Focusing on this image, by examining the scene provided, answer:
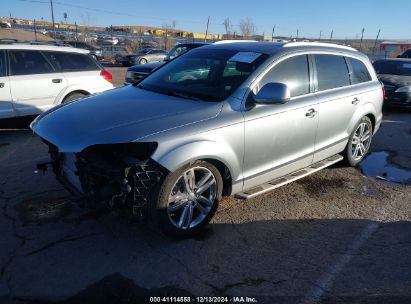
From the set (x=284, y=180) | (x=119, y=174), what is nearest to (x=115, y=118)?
(x=119, y=174)

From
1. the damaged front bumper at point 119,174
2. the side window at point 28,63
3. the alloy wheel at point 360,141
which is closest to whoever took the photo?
the damaged front bumper at point 119,174

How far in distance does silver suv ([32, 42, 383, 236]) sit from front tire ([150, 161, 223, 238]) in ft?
0.03

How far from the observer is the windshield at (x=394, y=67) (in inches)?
468

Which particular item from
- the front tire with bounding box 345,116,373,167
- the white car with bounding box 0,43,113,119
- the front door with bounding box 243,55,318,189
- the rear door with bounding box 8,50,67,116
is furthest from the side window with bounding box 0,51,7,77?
the front tire with bounding box 345,116,373,167

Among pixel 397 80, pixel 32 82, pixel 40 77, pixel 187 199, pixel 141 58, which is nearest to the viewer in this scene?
pixel 187 199

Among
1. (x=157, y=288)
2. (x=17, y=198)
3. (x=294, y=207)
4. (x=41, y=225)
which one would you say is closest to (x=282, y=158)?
(x=294, y=207)

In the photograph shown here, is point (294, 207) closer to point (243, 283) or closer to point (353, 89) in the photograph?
point (243, 283)

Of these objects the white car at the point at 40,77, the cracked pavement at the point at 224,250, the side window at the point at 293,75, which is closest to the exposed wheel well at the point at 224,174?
the cracked pavement at the point at 224,250

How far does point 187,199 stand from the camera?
3.61 m

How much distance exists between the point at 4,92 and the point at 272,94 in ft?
17.3

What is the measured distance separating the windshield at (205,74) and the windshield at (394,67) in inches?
372

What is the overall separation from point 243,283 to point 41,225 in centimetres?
211

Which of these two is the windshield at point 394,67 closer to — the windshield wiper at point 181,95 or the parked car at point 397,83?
the parked car at point 397,83

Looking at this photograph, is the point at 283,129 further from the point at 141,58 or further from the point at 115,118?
the point at 141,58
